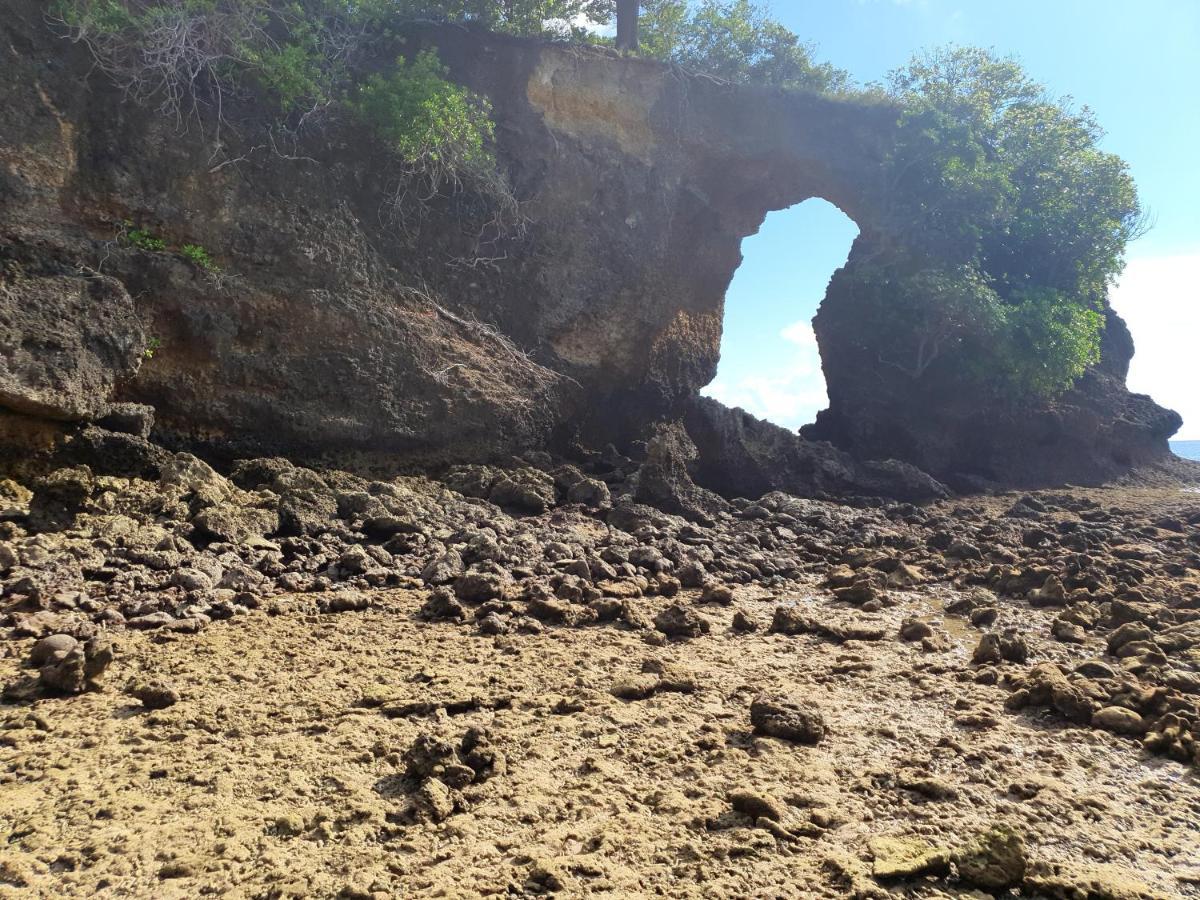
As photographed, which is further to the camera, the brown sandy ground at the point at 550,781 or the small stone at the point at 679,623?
the small stone at the point at 679,623

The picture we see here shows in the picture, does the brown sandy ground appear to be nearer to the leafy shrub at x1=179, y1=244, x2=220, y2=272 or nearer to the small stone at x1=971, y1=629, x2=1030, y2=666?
the small stone at x1=971, y1=629, x2=1030, y2=666

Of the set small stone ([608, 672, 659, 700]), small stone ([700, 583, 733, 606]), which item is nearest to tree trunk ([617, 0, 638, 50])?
small stone ([700, 583, 733, 606])

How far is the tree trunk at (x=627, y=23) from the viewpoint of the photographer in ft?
52.1

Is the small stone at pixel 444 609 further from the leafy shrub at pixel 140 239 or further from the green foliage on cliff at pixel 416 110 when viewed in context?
the green foliage on cliff at pixel 416 110

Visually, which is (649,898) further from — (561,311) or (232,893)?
(561,311)

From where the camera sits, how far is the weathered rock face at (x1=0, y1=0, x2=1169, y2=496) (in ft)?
27.8

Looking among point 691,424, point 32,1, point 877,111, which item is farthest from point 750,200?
point 32,1

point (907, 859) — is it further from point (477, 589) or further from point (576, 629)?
point (477, 589)

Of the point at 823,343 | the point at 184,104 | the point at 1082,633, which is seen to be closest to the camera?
the point at 1082,633

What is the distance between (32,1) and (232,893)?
10023 millimetres

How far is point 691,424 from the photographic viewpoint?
14.4m

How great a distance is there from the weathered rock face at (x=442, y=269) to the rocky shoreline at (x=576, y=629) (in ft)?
3.70

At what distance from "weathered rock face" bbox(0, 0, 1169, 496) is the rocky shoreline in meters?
1.13

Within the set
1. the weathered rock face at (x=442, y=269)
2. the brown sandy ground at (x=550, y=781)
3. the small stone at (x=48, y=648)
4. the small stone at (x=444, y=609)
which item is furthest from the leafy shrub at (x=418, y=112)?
the small stone at (x=48, y=648)
